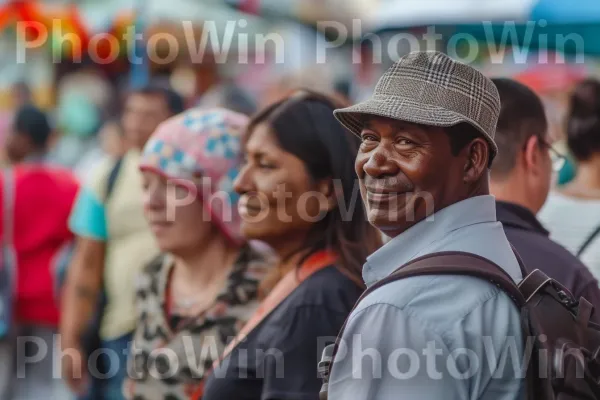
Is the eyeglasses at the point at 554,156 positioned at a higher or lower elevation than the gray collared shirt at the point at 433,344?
higher

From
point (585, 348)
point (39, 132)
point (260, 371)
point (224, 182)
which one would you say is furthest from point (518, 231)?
point (39, 132)

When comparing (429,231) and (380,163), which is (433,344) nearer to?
(429,231)

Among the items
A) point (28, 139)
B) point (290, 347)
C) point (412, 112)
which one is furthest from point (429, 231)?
point (28, 139)

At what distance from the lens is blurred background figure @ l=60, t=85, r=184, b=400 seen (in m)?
5.48

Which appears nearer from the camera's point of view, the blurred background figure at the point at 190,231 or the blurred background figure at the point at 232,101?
the blurred background figure at the point at 190,231

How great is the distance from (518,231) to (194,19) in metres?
6.66

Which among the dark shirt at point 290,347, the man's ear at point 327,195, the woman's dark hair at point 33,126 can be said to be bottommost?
the dark shirt at point 290,347

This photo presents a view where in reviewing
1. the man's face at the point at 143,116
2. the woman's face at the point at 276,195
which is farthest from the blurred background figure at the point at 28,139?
the woman's face at the point at 276,195

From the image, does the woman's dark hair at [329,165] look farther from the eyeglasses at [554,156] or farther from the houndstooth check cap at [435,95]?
the houndstooth check cap at [435,95]

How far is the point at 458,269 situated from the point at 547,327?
216mm

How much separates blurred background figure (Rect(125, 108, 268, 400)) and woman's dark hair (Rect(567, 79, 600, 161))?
1.59m

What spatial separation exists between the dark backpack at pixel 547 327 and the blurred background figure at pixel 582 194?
1.91 meters

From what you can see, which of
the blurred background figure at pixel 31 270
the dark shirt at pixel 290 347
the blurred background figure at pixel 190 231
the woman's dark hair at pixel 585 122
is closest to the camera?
the dark shirt at pixel 290 347

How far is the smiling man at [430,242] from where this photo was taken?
7.11 feet
